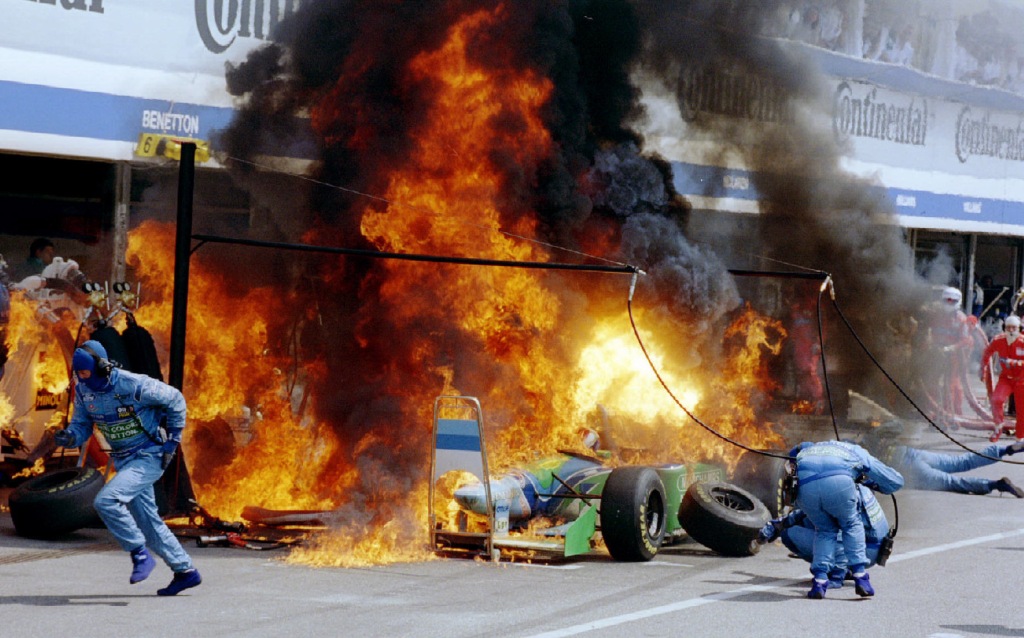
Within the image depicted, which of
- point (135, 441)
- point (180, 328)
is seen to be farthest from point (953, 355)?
point (135, 441)

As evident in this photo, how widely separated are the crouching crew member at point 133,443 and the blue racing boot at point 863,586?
161 inches

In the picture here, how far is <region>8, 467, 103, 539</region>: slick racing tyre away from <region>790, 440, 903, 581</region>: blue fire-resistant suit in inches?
205

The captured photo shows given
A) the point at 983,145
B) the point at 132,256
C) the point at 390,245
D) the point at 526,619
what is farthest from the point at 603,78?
the point at 983,145

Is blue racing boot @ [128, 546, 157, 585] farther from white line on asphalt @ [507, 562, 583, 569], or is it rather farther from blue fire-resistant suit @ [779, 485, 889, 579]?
blue fire-resistant suit @ [779, 485, 889, 579]

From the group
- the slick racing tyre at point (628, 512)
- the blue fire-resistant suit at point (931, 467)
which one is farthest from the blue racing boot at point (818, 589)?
the blue fire-resistant suit at point (931, 467)

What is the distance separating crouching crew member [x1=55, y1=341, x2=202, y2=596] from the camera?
26.5 feet

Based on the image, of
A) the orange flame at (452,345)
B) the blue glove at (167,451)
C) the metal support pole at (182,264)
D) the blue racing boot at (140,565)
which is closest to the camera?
the blue racing boot at (140,565)

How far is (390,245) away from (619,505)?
3.40 m

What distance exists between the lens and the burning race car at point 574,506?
375 inches

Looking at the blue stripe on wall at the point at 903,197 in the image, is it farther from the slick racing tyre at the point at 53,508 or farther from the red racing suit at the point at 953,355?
the slick racing tyre at the point at 53,508

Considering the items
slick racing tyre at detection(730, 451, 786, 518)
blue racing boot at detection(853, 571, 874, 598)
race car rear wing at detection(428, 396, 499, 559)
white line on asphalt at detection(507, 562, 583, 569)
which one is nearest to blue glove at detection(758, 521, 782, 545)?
blue racing boot at detection(853, 571, 874, 598)

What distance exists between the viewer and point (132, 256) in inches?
535

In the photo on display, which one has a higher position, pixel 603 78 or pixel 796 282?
pixel 603 78

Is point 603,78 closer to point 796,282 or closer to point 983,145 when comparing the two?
point 796,282
